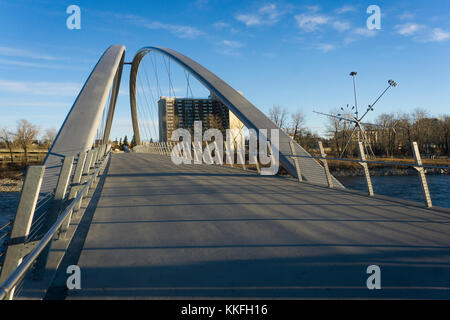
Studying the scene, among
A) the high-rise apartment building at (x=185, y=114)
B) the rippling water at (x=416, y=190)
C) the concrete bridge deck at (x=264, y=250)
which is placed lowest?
the rippling water at (x=416, y=190)

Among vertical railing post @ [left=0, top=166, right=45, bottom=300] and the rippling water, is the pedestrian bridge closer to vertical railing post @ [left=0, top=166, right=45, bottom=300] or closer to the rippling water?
vertical railing post @ [left=0, top=166, right=45, bottom=300]

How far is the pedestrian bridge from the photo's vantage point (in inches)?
94.7

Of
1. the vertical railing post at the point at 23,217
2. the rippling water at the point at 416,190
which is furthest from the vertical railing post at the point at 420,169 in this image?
the vertical railing post at the point at 23,217

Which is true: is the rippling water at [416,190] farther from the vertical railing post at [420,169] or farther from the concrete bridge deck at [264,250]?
the concrete bridge deck at [264,250]

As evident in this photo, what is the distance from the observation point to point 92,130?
9641mm

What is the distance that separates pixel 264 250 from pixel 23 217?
2124mm

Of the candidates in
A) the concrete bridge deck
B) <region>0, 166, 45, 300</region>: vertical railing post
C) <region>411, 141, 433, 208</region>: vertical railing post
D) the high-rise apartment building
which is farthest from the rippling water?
the high-rise apartment building

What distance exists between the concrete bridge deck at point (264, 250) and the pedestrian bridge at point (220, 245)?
12 millimetres

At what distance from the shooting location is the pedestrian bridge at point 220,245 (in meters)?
2.40

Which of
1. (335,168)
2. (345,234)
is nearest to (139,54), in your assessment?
(335,168)

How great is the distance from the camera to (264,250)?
3.29 metres

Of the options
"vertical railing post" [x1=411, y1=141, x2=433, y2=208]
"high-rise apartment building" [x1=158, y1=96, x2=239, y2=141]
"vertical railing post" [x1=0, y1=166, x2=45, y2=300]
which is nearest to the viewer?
"vertical railing post" [x1=0, y1=166, x2=45, y2=300]
